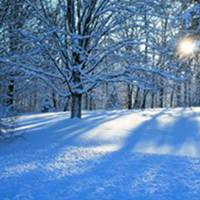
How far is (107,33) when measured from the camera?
12477 mm

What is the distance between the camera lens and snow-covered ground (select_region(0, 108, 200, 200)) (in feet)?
17.3

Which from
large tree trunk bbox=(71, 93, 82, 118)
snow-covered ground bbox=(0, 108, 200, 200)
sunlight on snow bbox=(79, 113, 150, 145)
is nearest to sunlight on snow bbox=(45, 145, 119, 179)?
snow-covered ground bbox=(0, 108, 200, 200)

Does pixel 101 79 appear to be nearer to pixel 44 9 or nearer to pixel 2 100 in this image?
pixel 44 9

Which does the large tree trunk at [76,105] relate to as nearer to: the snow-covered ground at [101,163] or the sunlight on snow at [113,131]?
the sunlight on snow at [113,131]

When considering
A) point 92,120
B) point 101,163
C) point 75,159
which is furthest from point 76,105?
point 101,163

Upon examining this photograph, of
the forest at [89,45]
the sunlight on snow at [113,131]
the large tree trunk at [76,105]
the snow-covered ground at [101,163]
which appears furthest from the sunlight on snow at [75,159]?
the large tree trunk at [76,105]

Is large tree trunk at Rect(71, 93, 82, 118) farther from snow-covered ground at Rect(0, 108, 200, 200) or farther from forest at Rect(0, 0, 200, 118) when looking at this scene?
snow-covered ground at Rect(0, 108, 200, 200)

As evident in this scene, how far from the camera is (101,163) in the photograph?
6562 millimetres

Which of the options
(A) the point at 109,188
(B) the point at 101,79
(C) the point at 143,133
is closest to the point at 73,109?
(B) the point at 101,79

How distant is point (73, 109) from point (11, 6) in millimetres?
4022

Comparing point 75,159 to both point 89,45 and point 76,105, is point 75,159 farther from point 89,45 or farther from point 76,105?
point 89,45

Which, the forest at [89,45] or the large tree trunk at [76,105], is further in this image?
the large tree trunk at [76,105]

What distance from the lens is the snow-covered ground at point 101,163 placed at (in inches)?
208

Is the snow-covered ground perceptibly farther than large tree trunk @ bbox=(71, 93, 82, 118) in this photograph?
No
